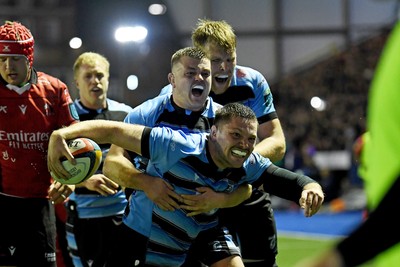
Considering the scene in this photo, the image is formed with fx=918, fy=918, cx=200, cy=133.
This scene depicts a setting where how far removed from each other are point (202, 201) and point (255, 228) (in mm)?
1362

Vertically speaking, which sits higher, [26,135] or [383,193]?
[383,193]

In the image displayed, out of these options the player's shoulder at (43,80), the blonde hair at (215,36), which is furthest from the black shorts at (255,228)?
the player's shoulder at (43,80)

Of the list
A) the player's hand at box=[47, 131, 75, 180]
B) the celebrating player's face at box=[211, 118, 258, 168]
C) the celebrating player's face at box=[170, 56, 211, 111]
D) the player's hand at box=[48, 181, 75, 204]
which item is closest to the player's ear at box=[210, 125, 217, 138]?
the celebrating player's face at box=[211, 118, 258, 168]

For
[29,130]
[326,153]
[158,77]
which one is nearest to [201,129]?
[29,130]

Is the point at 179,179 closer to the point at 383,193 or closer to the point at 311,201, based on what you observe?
the point at 311,201

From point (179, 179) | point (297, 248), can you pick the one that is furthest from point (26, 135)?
point (297, 248)

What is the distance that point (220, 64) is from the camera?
19.0 ft

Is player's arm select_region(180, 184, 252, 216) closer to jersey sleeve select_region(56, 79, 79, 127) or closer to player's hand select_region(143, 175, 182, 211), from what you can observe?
player's hand select_region(143, 175, 182, 211)

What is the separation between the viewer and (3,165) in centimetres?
565

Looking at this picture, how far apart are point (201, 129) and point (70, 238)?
2476mm

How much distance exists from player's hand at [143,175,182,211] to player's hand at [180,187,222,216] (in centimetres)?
8

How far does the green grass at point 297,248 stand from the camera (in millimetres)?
12328

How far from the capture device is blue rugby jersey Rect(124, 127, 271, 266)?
479cm

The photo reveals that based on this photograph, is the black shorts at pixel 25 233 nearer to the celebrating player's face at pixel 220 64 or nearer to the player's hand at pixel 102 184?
the player's hand at pixel 102 184
